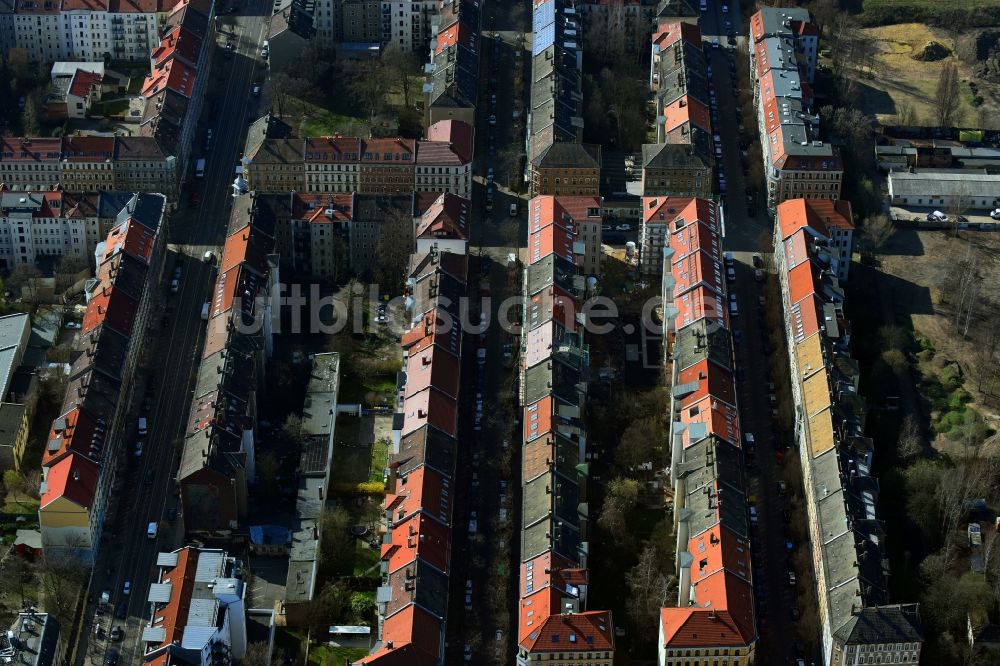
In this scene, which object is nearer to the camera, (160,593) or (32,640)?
(32,640)

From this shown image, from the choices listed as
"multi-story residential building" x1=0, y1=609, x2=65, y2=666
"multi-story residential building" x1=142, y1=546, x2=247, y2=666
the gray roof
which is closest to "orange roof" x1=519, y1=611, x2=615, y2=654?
the gray roof

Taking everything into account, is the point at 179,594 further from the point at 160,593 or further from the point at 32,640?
the point at 32,640

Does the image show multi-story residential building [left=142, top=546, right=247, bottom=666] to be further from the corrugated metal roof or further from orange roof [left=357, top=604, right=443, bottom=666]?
orange roof [left=357, top=604, right=443, bottom=666]

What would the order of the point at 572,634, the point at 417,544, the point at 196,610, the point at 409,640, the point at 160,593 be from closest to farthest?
the point at 409,640
the point at 572,634
the point at 196,610
the point at 160,593
the point at 417,544

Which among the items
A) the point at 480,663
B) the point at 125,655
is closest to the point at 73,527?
the point at 125,655

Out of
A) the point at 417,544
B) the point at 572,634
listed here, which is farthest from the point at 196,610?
the point at 572,634

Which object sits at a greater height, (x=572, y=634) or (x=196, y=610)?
(x=196, y=610)

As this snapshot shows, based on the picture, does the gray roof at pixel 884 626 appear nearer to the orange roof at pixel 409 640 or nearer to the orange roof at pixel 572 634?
the orange roof at pixel 572 634
